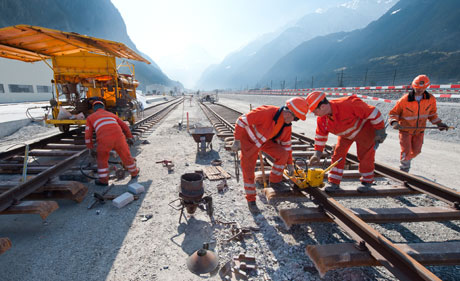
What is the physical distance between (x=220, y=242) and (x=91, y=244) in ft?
5.11

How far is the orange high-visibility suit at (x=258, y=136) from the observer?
323 centimetres

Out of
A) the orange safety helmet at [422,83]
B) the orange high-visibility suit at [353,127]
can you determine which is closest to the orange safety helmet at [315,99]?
the orange high-visibility suit at [353,127]

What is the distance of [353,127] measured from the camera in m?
3.19

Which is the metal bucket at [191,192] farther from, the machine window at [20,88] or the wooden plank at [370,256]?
the machine window at [20,88]

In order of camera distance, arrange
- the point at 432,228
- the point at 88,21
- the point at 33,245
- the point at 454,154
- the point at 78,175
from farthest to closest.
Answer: the point at 88,21
the point at 454,154
the point at 78,175
the point at 432,228
the point at 33,245

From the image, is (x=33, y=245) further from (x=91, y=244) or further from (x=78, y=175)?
(x=78, y=175)

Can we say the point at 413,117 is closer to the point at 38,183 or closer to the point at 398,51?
the point at 38,183

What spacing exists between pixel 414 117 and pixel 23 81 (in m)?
35.9

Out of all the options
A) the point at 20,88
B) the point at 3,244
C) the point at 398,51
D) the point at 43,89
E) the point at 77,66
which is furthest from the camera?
the point at 398,51

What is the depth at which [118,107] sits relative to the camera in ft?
25.5

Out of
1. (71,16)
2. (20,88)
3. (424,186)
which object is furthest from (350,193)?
(71,16)

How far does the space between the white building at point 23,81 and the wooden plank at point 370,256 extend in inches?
1313

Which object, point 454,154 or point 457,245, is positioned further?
point 454,154

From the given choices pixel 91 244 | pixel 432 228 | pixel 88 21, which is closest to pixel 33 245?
pixel 91 244
